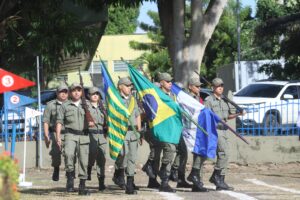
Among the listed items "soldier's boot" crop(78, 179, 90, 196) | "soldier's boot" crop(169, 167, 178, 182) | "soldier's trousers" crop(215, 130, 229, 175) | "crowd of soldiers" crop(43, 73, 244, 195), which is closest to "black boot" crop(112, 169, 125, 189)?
"crowd of soldiers" crop(43, 73, 244, 195)

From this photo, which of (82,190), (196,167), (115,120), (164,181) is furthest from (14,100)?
(196,167)

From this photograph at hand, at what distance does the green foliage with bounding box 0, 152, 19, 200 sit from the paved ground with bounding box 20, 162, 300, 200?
19.8 feet

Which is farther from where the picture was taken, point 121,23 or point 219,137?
point 121,23

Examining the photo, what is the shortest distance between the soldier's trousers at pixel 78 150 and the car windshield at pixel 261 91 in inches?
451

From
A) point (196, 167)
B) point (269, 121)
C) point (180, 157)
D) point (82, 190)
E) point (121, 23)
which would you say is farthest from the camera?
point (121, 23)

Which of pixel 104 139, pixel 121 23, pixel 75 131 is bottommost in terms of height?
pixel 104 139

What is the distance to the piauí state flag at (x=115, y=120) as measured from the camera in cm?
1175

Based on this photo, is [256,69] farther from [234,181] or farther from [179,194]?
[179,194]

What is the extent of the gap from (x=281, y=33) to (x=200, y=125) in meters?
19.1

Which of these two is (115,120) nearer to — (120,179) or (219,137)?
(120,179)

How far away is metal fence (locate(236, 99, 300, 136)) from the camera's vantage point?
17828 mm

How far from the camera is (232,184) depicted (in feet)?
45.6

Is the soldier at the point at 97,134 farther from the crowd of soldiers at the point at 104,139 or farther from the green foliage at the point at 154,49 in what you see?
the green foliage at the point at 154,49

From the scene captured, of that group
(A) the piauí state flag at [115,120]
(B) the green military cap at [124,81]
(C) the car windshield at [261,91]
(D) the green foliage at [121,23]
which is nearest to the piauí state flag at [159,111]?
(B) the green military cap at [124,81]
